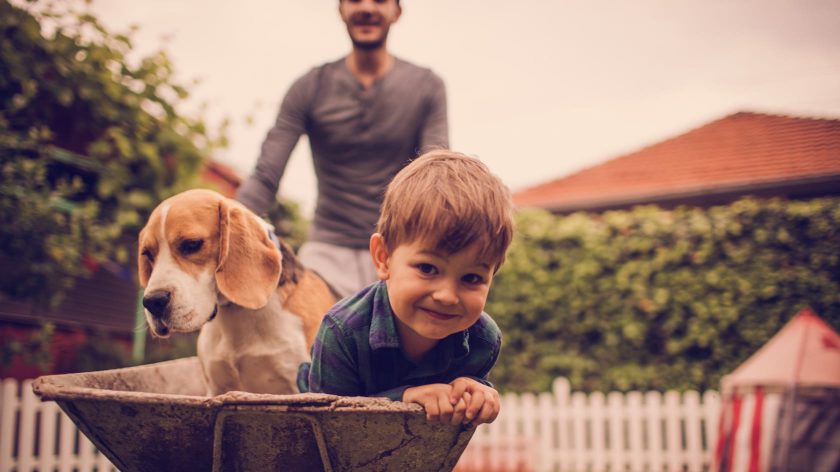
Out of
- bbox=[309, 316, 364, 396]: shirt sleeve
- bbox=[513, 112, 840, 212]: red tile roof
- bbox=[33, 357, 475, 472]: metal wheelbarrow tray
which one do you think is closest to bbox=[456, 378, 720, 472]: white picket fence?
bbox=[513, 112, 840, 212]: red tile roof

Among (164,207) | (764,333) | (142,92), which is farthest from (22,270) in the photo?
(764,333)

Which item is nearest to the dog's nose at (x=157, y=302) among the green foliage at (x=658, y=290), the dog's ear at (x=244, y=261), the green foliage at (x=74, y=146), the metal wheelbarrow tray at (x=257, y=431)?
the dog's ear at (x=244, y=261)

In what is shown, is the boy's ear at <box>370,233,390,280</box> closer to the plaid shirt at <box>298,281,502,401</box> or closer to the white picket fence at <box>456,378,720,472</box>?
the plaid shirt at <box>298,281,502,401</box>

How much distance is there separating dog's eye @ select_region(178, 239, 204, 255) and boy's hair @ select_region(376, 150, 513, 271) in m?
0.81

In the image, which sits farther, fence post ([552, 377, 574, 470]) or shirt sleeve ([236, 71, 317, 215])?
fence post ([552, 377, 574, 470])

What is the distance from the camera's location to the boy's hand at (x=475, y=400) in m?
1.35

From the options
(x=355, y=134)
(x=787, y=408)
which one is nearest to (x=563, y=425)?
(x=787, y=408)

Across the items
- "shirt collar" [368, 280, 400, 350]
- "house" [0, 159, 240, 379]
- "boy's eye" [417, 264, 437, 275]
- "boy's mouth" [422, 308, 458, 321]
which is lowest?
"house" [0, 159, 240, 379]

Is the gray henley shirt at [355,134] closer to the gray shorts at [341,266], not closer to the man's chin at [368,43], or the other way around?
the gray shorts at [341,266]

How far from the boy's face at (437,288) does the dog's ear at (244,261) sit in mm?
730

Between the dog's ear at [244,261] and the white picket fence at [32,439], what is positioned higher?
the dog's ear at [244,261]

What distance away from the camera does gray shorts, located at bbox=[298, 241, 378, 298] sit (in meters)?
2.65

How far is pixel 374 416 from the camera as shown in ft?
4.18

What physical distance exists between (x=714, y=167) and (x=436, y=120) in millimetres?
11870
